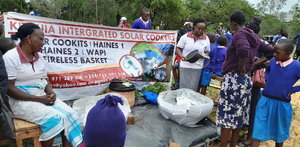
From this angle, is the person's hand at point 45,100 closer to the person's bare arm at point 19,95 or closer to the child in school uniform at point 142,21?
the person's bare arm at point 19,95

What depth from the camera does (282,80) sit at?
228cm

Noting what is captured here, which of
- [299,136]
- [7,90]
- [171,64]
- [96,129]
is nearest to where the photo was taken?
[96,129]

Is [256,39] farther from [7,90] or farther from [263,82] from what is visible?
[7,90]

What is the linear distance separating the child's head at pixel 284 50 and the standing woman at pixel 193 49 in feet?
4.69

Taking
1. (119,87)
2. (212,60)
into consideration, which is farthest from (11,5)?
(212,60)

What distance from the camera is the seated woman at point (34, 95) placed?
2074mm

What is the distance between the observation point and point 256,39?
2.32 m

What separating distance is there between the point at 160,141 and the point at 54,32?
279cm

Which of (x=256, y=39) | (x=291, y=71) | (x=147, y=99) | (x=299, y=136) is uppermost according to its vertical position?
(x=256, y=39)

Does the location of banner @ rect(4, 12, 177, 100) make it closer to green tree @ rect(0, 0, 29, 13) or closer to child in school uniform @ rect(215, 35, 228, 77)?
child in school uniform @ rect(215, 35, 228, 77)

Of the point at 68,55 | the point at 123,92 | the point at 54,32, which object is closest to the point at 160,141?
the point at 123,92

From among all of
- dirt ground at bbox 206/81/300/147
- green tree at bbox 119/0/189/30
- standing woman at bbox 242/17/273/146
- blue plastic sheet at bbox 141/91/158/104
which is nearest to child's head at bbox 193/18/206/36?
standing woman at bbox 242/17/273/146

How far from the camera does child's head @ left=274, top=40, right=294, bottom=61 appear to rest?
2.23 m

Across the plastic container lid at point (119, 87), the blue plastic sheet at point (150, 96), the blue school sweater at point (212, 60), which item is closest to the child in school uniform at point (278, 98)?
the blue school sweater at point (212, 60)
